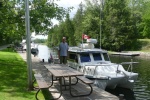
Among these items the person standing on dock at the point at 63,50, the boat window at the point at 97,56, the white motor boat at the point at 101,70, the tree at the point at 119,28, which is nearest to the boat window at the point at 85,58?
the white motor boat at the point at 101,70

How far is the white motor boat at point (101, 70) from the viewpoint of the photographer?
1409cm

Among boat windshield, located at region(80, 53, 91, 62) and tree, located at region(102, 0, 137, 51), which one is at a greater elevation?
tree, located at region(102, 0, 137, 51)

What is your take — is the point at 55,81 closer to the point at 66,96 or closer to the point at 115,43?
the point at 66,96

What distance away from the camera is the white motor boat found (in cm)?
1409

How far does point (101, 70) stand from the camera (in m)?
14.8

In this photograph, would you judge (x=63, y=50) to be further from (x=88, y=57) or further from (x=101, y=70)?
(x=101, y=70)

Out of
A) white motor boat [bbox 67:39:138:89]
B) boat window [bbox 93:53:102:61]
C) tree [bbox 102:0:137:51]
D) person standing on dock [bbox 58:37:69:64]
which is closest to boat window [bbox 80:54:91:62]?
white motor boat [bbox 67:39:138:89]

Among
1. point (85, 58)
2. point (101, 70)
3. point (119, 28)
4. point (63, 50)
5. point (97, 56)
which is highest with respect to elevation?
point (119, 28)

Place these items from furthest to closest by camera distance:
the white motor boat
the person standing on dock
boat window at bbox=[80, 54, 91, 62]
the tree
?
the tree < boat window at bbox=[80, 54, 91, 62] < the person standing on dock < the white motor boat

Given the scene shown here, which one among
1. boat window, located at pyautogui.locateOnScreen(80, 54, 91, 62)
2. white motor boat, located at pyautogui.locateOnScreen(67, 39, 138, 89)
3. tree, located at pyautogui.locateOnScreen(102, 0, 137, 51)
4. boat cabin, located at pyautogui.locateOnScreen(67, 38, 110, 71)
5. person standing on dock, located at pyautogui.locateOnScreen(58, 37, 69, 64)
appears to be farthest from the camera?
tree, located at pyautogui.locateOnScreen(102, 0, 137, 51)

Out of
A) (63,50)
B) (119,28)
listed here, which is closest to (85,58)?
(63,50)

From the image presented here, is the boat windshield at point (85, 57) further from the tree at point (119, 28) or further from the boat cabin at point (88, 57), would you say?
the tree at point (119, 28)

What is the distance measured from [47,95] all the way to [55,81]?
7.74 ft

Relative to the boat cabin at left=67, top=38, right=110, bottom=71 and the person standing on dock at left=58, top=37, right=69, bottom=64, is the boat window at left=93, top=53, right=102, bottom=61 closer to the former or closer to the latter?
the boat cabin at left=67, top=38, right=110, bottom=71
